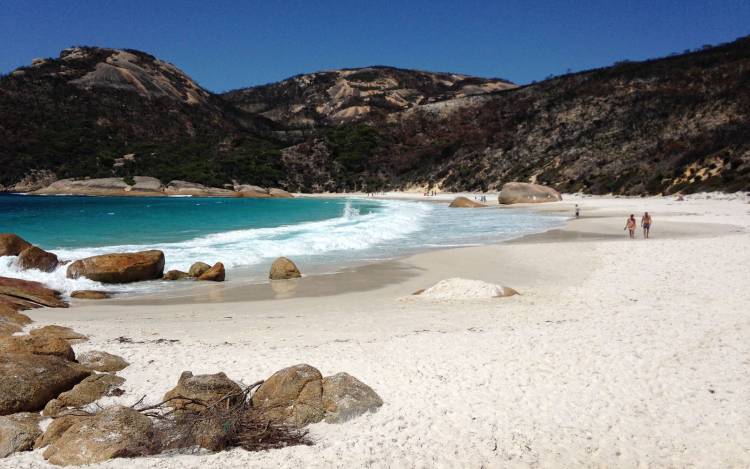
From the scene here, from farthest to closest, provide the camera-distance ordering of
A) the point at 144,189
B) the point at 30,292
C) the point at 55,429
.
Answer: the point at 144,189
the point at 30,292
the point at 55,429

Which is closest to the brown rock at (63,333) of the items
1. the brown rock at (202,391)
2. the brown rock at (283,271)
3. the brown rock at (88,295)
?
the brown rock at (202,391)

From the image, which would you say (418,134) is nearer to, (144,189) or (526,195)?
(144,189)

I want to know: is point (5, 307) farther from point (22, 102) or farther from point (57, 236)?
point (22, 102)

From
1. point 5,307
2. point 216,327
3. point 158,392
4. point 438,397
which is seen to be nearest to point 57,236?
point 5,307

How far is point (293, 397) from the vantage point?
207 inches

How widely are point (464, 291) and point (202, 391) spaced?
6.41 metres

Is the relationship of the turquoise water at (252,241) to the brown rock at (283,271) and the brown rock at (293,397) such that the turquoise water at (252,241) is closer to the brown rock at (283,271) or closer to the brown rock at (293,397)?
the brown rock at (283,271)

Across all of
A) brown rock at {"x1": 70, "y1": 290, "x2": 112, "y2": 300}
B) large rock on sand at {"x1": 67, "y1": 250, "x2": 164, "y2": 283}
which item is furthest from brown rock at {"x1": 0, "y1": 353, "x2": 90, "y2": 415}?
large rock on sand at {"x1": 67, "y1": 250, "x2": 164, "y2": 283}

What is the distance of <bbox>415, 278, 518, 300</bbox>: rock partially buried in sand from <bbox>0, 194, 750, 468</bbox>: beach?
0.27 meters

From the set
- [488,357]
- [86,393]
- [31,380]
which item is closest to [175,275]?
[86,393]

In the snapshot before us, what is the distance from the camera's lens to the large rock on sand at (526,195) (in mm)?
47094

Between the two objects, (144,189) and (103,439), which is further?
(144,189)

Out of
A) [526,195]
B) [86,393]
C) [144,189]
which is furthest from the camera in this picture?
[144,189]

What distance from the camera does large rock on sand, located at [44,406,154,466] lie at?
419cm
